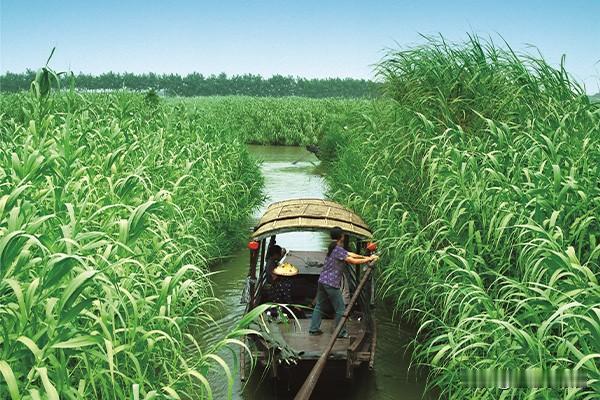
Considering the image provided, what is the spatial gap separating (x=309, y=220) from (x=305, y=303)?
1436 mm

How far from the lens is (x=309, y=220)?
7609mm

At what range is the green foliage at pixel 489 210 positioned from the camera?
4578mm

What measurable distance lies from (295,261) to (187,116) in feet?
18.8

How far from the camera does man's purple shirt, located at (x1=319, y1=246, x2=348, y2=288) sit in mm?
7016

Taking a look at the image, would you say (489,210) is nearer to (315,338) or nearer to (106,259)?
(315,338)

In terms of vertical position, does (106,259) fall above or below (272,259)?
above

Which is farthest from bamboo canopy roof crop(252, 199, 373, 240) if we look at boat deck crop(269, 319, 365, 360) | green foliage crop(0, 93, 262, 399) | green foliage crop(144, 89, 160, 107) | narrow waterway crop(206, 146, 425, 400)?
green foliage crop(144, 89, 160, 107)

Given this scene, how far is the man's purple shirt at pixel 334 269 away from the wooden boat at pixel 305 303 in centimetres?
34

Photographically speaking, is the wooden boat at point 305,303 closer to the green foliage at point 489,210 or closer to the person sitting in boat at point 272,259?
the person sitting in boat at point 272,259

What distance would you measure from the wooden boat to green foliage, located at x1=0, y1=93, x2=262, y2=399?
659 mm

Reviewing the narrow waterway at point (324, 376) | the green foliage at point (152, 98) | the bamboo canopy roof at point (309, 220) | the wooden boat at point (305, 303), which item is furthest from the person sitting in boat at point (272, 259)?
the green foliage at point (152, 98)

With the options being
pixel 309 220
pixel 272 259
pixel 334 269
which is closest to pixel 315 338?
pixel 334 269

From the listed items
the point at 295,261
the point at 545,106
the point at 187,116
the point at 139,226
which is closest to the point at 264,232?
the point at 295,261

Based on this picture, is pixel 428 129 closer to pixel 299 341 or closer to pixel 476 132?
pixel 476 132
